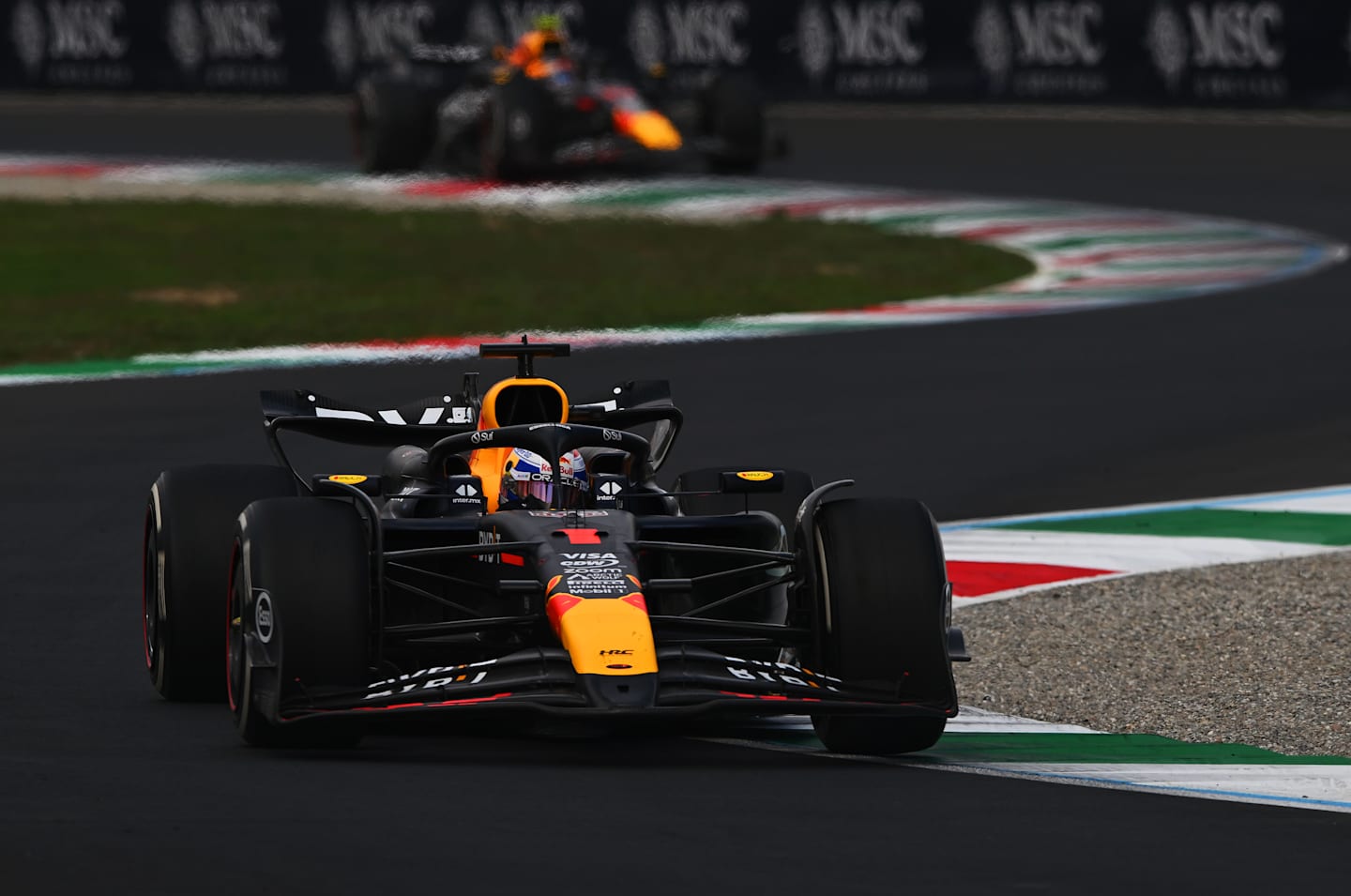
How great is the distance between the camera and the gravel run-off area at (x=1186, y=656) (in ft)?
26.8

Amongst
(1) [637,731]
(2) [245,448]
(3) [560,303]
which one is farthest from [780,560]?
(3) [560,303]

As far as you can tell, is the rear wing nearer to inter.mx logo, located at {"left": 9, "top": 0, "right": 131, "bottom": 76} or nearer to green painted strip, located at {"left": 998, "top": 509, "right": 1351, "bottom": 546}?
green painted strip, located at {"left": 998, "top": 509, "right": 1351, "bottom": 546}

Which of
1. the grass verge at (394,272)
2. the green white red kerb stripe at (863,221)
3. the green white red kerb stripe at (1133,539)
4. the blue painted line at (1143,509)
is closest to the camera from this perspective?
the green white red kerb stripe at (1133,539)

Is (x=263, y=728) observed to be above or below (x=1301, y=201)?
above

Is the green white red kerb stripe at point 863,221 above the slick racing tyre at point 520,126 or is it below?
below

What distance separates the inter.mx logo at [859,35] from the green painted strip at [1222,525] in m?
21.2

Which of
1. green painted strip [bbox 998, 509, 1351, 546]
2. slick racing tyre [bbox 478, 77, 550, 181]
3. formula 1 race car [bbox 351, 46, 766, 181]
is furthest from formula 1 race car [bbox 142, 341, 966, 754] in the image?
formula 1 race car [bbox 351, 46, 766, 181]

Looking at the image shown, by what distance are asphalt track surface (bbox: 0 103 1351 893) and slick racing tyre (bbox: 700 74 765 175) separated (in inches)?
203

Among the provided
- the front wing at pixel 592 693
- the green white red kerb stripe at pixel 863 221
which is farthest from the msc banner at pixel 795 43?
the front wing at pixel 592 693

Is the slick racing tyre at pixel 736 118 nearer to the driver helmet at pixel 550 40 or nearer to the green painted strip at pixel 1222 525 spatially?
the driver helmet at pixel 550 40

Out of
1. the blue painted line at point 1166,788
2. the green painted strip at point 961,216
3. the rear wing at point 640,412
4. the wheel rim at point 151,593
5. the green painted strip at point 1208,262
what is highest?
the rear wing at point 640,412

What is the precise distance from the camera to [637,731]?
7.86 m

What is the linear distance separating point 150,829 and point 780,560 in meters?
2.02

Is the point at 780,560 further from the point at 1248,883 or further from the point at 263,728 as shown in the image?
the point at 1248,883
